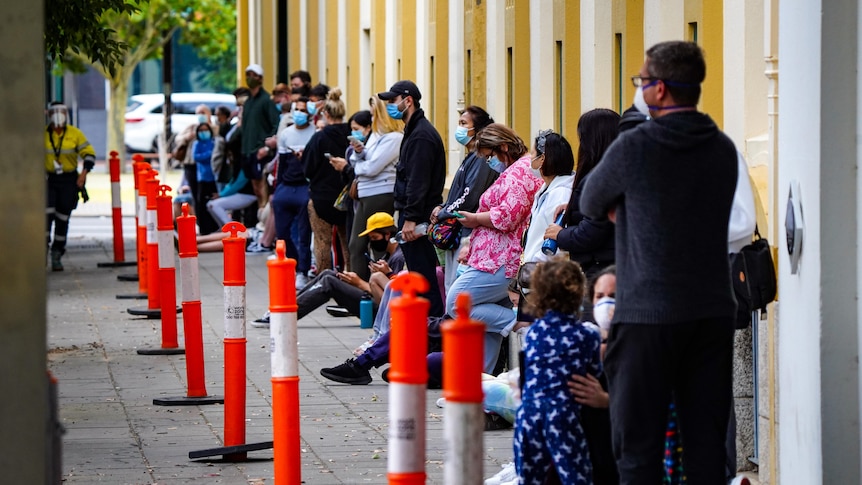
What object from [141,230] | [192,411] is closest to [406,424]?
[192,411]

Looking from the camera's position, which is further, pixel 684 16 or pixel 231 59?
pixel 231 59

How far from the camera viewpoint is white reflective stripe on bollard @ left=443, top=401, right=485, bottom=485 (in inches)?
208

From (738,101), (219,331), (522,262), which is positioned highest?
(738,101)

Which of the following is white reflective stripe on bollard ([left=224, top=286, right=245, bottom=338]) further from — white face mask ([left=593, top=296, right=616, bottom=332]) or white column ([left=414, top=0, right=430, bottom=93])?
white column ([left=414, top=0, right=430, bottom=93])

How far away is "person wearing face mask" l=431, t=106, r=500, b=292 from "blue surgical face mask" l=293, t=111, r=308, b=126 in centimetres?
649

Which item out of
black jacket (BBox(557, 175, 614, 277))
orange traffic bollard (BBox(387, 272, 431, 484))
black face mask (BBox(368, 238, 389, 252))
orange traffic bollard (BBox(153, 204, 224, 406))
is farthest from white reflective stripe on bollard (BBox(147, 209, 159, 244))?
orange traffic bollard (BBox(387, 272, 431, 484))

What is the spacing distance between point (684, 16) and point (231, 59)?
58.1m

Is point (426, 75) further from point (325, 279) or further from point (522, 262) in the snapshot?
point (522, 262)

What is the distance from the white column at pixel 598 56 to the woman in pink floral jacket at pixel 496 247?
4.02 feet

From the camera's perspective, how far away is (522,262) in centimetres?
1016

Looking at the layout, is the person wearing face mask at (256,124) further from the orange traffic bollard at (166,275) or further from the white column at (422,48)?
the orange traffic bollard at (166,275)

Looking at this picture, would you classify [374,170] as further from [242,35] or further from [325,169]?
[242,35]

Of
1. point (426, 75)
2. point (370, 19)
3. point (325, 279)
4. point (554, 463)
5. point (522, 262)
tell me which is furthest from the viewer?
point (370, 19)

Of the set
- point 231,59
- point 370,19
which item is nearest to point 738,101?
point 370,19
